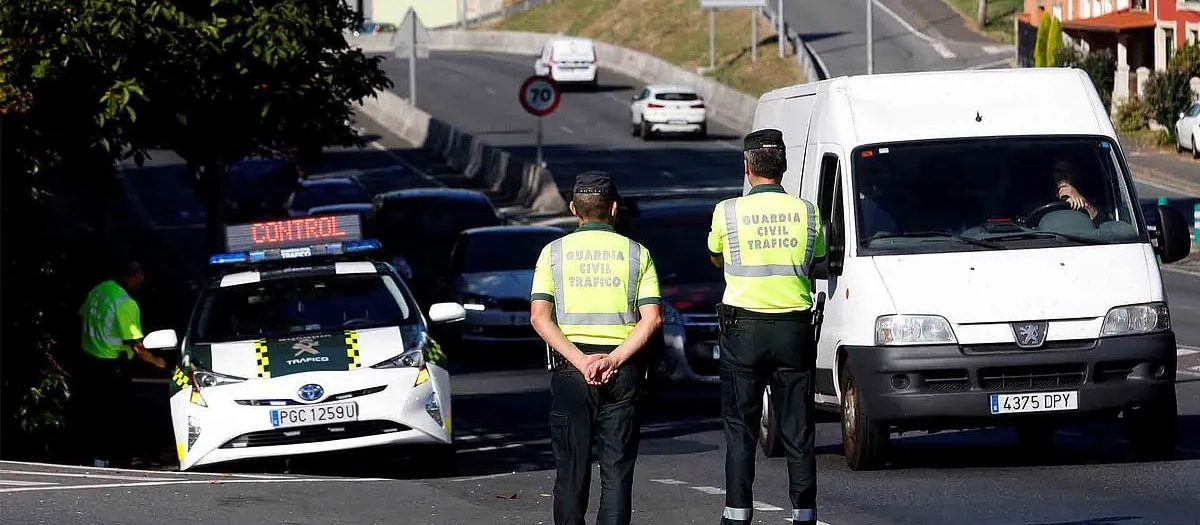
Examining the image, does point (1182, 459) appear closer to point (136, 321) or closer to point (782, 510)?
point (782, 510)

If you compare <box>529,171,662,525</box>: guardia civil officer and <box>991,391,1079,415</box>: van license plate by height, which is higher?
<box>529,171,662,525</box>: guardia civil officer

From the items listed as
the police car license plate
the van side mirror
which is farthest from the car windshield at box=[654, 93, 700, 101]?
the van side mirror

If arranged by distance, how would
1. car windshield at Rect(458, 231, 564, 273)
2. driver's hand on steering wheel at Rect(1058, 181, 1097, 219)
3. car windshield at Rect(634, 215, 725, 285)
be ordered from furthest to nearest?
car windshield at Rect(458, 231, 564, 273) → car windshield at Rect(634, 215, 725, 285) → driver's hand on steering wheel at Rect(1058, 181, 1097, 219)

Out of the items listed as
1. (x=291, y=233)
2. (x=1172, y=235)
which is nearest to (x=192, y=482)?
(x=291, y=233)

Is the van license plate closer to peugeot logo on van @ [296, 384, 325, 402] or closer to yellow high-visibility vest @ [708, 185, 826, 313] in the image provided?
yellow high-visibility vest @ [708, 185, 826, 313]

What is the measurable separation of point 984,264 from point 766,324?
9.74 ft

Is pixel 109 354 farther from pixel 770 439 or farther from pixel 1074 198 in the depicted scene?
pixel 1074 198

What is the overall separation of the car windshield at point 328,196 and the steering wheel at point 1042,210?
75.9 ft

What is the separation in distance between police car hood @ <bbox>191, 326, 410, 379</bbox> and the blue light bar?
1.21m

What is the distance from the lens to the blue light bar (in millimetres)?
14094

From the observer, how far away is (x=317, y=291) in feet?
45.2

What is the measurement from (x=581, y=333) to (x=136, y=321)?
715 cm

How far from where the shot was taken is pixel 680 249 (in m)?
17.5

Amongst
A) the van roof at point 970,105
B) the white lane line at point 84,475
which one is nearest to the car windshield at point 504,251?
the white lane line at point 84,475
